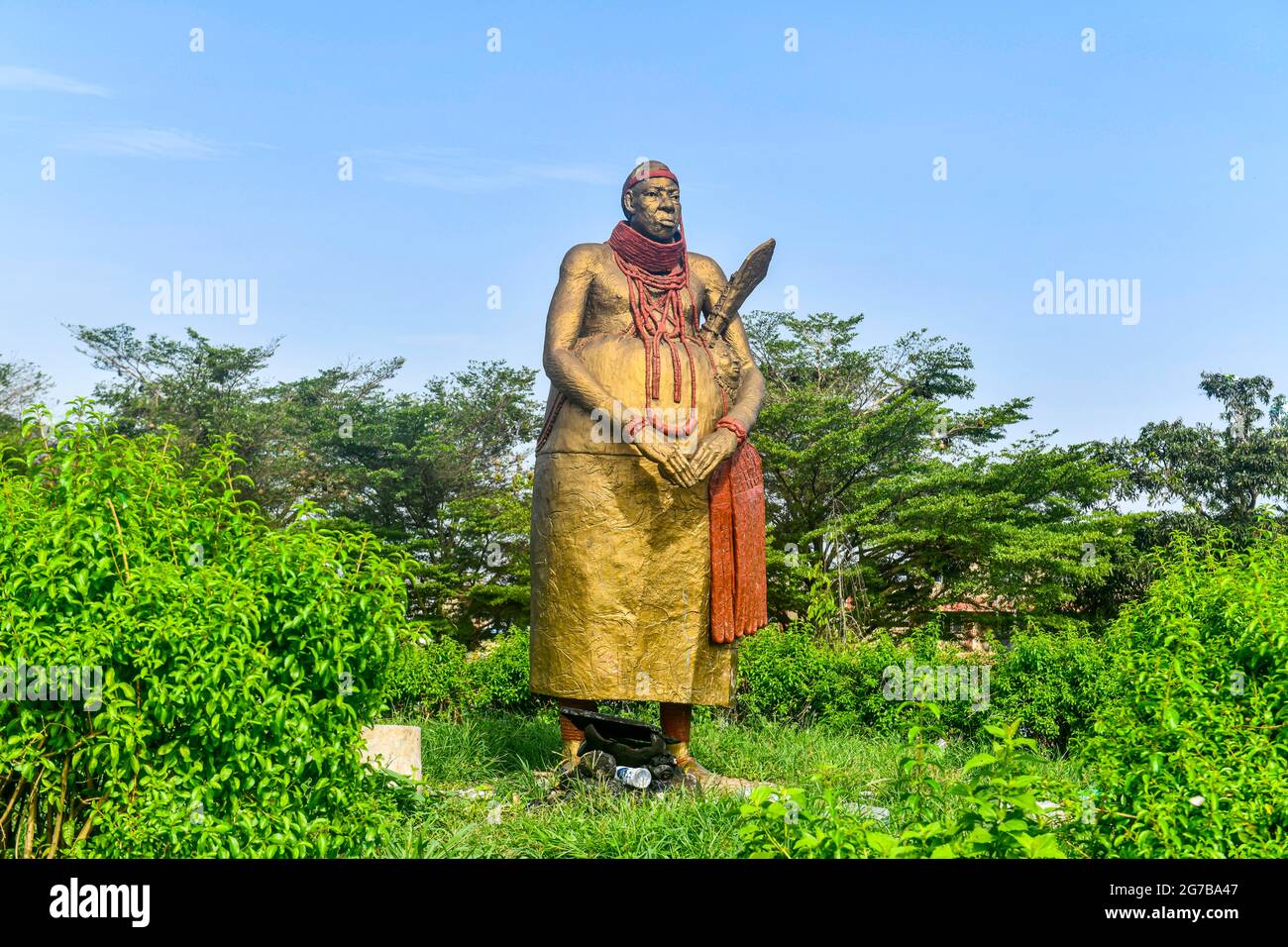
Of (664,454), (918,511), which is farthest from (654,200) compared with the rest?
(918,511)

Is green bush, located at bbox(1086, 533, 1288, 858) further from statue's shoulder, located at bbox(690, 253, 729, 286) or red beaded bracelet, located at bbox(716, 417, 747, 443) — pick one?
statue's shoulder, located at bbox(690, 253, 729, 286)

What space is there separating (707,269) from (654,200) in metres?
0.52

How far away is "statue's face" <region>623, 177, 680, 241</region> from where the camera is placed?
244 inches

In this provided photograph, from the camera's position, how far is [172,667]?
364 centimetres

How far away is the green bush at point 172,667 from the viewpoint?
11.8 ft

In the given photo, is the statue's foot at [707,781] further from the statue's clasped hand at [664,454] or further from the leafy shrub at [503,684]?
the leafy shrub at [503,684]

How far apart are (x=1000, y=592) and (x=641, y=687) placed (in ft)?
34.9

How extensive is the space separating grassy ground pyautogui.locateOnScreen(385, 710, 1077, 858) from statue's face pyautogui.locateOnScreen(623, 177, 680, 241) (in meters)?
2.77

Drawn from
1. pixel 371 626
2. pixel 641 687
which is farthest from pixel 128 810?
pixel 641 687

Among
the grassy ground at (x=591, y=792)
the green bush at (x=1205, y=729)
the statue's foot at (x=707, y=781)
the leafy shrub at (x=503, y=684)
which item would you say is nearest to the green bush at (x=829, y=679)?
the grassy ground at (x=591, y=792)

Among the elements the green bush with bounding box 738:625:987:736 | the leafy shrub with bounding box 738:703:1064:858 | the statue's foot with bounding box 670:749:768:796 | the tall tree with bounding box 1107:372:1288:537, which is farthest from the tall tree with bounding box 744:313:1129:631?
the leafy shrub with bounding box 738:703:1064:858

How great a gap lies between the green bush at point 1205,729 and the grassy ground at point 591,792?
1.48m

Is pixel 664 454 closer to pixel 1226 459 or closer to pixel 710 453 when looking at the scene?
pixel 710 453

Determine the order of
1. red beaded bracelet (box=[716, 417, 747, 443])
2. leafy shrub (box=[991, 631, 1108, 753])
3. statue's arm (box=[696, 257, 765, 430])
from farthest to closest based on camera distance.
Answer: leafy shrub (box=[991, 631, 1108, 753]) → statue's arm (box=[696, 257, 765, 430]) → red beaded bracelet (box=[716, 417, 747, 443])
